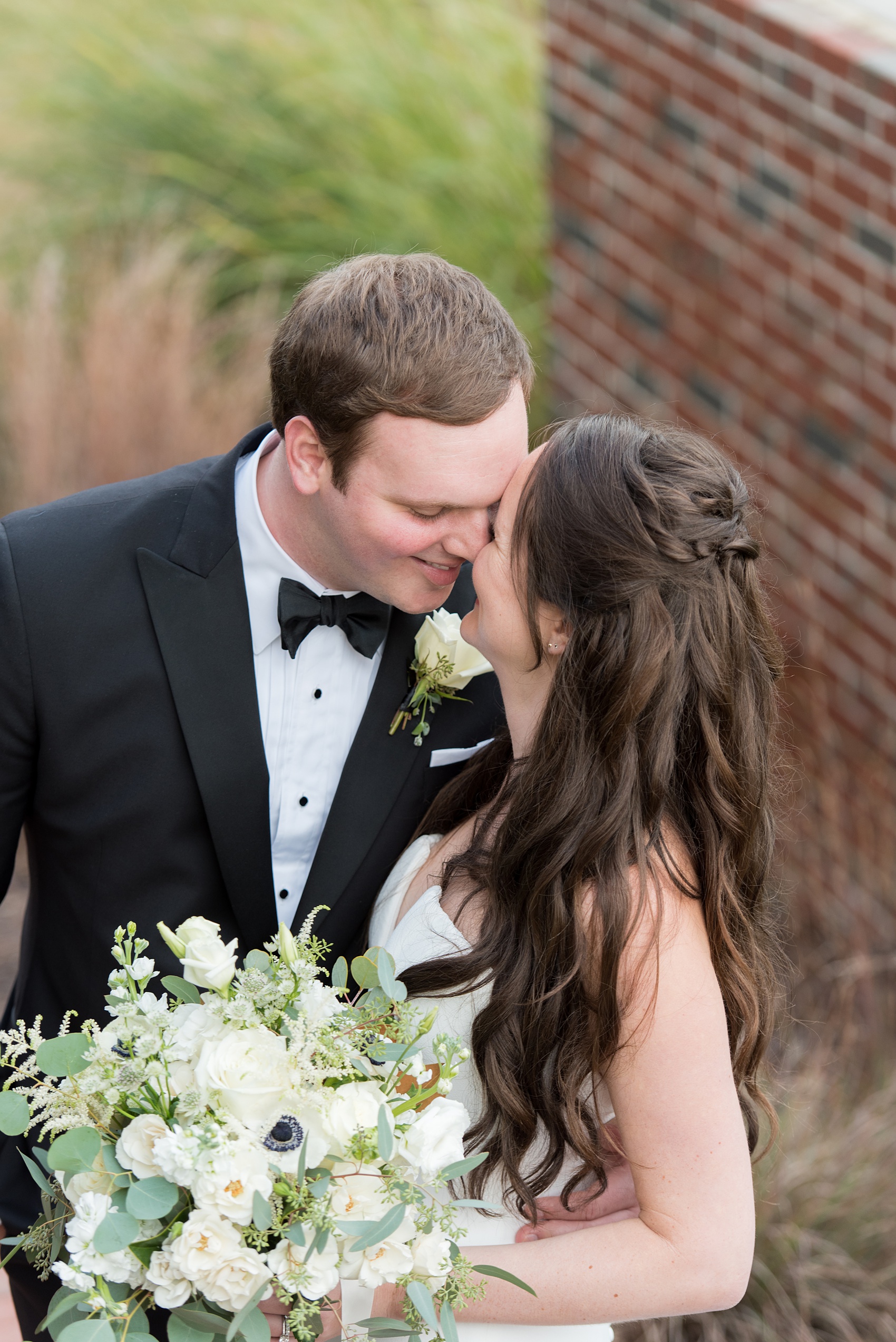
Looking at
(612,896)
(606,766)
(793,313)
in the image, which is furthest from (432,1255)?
(793,313)

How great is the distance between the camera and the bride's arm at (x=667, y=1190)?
1996 mm

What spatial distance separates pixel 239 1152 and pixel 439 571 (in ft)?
3.65

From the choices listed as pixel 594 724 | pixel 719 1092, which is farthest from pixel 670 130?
pixel 719 1092

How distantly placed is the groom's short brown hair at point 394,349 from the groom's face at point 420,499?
3 centimetres

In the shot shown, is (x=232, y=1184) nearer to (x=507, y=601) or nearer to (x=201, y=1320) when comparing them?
(x=201, y=1320)

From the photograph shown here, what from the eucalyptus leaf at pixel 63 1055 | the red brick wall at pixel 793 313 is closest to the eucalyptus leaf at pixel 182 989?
the eucalyptus leaf at pixel 63 1055

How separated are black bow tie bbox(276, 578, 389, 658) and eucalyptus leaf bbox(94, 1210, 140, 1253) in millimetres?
1105

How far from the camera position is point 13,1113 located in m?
1.68

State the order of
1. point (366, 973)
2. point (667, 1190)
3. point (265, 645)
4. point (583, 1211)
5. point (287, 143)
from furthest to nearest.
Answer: point (287, 143) < point (265, 645) < point (583, 1211) < point (667, 1190) < point (366, 973)

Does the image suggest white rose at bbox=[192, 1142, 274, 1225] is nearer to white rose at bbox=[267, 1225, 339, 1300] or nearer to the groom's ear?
white rose at bbox=[267, 1225, 339, 1300]

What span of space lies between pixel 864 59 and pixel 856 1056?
3.17m

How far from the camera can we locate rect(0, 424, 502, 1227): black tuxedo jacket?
2.32 metres

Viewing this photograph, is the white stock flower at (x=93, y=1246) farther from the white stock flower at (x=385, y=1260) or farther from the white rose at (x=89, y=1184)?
the white stock flower at (x=385, y=1260)

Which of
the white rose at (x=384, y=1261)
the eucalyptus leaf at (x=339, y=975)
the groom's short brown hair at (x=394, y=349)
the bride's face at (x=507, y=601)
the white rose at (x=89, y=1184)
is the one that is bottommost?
the white rose at (x=89, y=1184)
